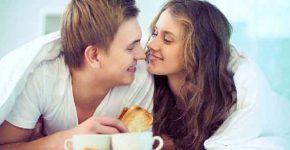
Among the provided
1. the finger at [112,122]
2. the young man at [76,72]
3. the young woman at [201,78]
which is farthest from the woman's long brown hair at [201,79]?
the finger at [112,122]

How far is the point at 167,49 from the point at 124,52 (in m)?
0.11

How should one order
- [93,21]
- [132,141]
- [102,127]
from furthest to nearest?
[93,21]
[102,127]
[132,141]

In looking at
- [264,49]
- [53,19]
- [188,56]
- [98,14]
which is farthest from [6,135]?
[53,19]

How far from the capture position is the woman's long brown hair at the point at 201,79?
103cm

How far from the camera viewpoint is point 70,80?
102 cm

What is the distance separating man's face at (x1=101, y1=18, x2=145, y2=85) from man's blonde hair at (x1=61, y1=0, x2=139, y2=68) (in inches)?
0.5

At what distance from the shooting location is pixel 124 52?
0.96 m

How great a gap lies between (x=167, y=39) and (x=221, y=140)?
263mm

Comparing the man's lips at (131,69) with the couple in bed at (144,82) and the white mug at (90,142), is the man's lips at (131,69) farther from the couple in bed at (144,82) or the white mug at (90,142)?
the white mug at (90,142)

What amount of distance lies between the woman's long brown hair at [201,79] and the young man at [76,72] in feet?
0.38

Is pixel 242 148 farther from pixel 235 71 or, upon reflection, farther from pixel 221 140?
pixel 235 71

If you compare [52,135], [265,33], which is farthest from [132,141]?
[265,33]

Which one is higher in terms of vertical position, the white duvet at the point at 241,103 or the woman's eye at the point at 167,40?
the woman's eye at the point at 167,40

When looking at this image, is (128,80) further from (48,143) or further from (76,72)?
(48,143)
